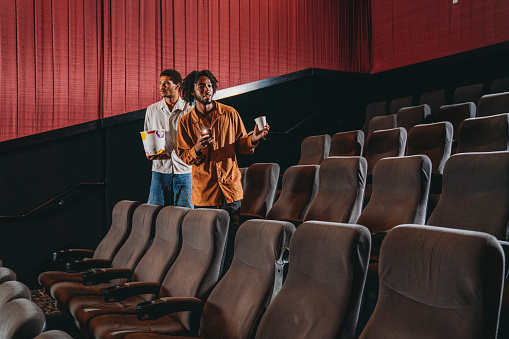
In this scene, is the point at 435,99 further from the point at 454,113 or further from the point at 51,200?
the point at 51,200

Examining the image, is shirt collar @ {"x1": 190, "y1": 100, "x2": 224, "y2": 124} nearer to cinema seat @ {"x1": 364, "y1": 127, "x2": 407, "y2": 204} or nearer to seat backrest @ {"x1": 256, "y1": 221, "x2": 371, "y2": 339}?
cinema seat @ {"x1": 364, "y1": 127, "x2": 407, "y2": 204}

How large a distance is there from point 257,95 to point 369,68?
1.91 m

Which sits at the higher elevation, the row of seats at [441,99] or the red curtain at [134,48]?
the red curtain at [134,48]

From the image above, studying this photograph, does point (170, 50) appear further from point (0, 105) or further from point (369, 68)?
point (369, 68)

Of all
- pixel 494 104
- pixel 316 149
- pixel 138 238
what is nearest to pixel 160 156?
pixel 138 238

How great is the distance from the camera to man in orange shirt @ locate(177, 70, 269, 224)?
214 centimetres

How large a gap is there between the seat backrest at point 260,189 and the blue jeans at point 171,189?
333 millimetres

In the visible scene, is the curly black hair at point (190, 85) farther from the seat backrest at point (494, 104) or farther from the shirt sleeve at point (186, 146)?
the seat backrest at point (494, 104)

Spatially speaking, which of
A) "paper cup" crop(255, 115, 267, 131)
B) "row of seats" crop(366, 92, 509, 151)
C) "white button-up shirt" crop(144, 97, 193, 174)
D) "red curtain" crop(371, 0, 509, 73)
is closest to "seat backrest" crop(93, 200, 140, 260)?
"white button-up shirt" crop(144, 97, 193, 174)

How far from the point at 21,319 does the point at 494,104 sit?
2747 millimetres

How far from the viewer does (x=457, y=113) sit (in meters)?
3.02

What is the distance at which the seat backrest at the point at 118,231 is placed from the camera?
8.23 ft

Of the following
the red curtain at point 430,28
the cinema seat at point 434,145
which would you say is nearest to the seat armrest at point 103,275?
the cinema seat at point 434,145

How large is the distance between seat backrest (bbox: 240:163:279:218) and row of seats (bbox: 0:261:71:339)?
1431 millimetres
